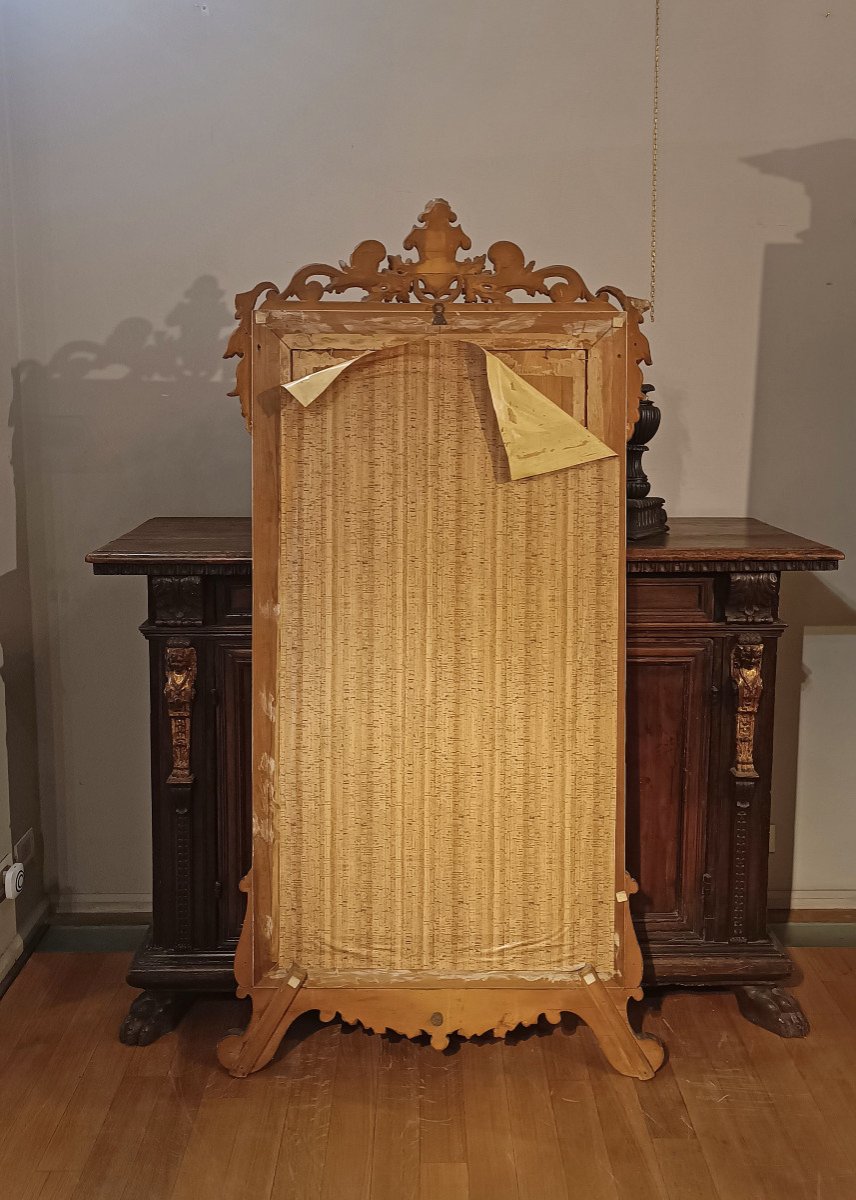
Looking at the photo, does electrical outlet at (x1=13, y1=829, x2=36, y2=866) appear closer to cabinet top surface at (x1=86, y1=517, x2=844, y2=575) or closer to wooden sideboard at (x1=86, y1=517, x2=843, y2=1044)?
wooden sideboard at (x1=86, y1=517, x2=843, y2=1044)

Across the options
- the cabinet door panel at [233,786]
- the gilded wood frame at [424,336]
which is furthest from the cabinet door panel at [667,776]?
the cabinet door panel at [233,786]

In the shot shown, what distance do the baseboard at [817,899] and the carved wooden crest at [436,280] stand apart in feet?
5.07

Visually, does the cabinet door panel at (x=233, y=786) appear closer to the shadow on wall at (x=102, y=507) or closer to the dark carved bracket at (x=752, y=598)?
the shadow on wall at (x=102, y=507)

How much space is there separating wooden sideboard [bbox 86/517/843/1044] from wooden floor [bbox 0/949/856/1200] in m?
0.13

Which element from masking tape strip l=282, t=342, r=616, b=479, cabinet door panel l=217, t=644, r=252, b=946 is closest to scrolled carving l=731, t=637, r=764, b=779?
masking tape strip l=282, t=342, r=616, b=479

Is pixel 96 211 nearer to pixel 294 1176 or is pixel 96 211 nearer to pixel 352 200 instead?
pixel 352 200

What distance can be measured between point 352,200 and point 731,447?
3.55ft

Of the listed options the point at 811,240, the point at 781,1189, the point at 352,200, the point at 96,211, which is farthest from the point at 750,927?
the point at 96,211

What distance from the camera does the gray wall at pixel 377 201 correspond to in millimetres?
2701

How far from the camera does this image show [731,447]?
2.85 metres

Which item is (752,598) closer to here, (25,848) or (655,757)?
(655,757)

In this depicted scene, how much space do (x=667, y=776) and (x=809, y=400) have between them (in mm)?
1027

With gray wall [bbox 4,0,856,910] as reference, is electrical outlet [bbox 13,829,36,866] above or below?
below

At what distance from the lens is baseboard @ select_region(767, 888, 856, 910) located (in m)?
3.02
